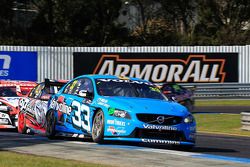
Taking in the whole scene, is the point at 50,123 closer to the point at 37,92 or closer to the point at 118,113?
the point at 37,92

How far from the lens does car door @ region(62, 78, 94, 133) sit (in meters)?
14.0

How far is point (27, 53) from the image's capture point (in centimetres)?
3778

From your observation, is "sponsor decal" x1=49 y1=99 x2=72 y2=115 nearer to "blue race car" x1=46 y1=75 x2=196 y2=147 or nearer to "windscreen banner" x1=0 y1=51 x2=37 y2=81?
"blue race car" x1=46 y1=75 x2=196 y2=147

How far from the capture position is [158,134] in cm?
1316

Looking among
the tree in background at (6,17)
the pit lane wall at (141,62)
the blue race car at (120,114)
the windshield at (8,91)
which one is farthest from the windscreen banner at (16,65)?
the blue race car at (120,114)

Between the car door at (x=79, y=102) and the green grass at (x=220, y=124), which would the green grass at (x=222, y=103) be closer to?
the green grass at (x=220, y=124)

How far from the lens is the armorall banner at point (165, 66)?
39.2 meters

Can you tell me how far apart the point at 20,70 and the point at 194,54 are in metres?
9.47

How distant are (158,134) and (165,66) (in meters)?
27.1

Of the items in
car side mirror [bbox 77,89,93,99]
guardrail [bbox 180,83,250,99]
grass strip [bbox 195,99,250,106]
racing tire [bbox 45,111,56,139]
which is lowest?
grass strip [bbox 195,99,250,106]

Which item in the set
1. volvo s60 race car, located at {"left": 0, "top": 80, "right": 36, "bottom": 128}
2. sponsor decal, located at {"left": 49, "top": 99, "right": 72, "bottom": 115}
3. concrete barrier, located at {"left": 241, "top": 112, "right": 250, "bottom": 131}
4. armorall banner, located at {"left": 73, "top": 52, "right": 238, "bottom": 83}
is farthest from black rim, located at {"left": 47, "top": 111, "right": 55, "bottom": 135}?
armorall banner, located at {"left": 73, "top": 52, "right": 238, "bottom": 83}

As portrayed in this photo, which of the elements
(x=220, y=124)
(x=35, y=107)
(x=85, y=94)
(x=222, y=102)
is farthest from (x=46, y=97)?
(x=222, y=102)

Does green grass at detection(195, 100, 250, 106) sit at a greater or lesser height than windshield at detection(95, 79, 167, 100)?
lesser

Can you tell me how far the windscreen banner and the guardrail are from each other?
8664 millimetres
